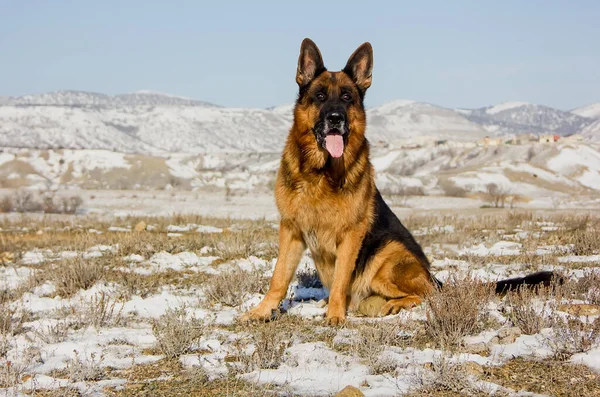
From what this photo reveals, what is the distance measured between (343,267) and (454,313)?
4.17 ft

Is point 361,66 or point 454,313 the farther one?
point 361,66

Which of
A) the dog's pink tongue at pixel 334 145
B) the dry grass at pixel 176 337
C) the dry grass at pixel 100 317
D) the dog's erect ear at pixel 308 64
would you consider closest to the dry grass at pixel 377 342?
the dry grass at pixel 176 337

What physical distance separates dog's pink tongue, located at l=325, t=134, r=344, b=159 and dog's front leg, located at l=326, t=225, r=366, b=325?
0.70 meters

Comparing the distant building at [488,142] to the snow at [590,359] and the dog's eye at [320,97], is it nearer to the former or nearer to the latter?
the dog's eye at [320,97]

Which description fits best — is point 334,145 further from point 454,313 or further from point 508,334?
point 508,334

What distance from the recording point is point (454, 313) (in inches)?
171

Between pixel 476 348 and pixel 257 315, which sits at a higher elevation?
pixel 476 348

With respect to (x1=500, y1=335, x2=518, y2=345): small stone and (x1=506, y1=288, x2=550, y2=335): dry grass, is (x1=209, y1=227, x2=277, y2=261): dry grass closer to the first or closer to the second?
(x1=506, y1=288, x2=550, y2=335): dry grass

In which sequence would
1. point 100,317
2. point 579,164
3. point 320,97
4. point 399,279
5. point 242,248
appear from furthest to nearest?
point 579,164
point 242,248
point 399,279
point 320,97
point 100,317

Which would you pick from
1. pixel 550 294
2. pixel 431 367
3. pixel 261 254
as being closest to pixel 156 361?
pixel 431 367

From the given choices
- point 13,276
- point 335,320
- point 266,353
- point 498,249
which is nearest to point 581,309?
point 335,320

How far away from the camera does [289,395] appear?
3271mm

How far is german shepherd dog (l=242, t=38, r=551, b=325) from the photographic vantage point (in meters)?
5.27

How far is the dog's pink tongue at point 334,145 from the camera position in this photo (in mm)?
5301
